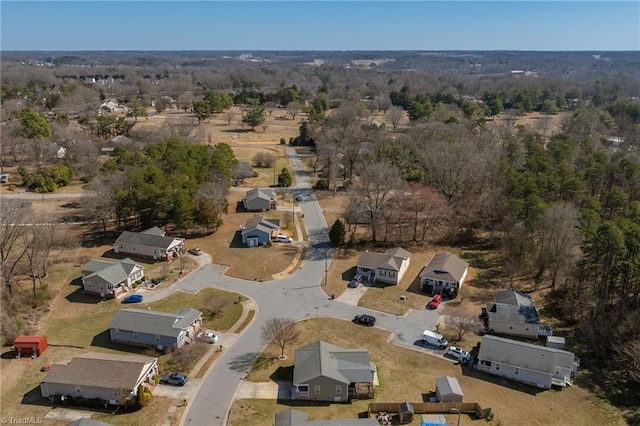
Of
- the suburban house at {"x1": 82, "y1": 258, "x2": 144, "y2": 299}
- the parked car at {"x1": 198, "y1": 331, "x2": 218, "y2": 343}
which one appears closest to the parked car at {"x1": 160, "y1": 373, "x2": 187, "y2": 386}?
the parked car at {"x1": 198, "y1": 331, "x2": 218, "y2": 343}

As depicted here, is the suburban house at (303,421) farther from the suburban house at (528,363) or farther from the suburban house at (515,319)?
the suburban house at (515,319)

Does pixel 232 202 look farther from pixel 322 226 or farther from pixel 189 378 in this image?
pixel 189 378

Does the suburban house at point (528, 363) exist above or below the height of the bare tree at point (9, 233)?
below

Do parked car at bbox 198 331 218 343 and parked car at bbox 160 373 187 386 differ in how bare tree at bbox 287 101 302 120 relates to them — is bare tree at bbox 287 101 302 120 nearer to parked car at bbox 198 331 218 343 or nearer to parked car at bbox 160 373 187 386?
parked car at bbox 198 331 218 343

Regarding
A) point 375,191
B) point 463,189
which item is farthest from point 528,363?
point 463,189

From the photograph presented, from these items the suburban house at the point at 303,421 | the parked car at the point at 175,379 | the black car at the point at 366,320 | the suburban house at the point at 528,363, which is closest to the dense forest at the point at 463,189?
the suburban house at the point at 528,363

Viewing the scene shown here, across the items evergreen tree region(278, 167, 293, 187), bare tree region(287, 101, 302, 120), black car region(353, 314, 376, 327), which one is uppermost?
bare tree region(287, 101, 302, 120)
